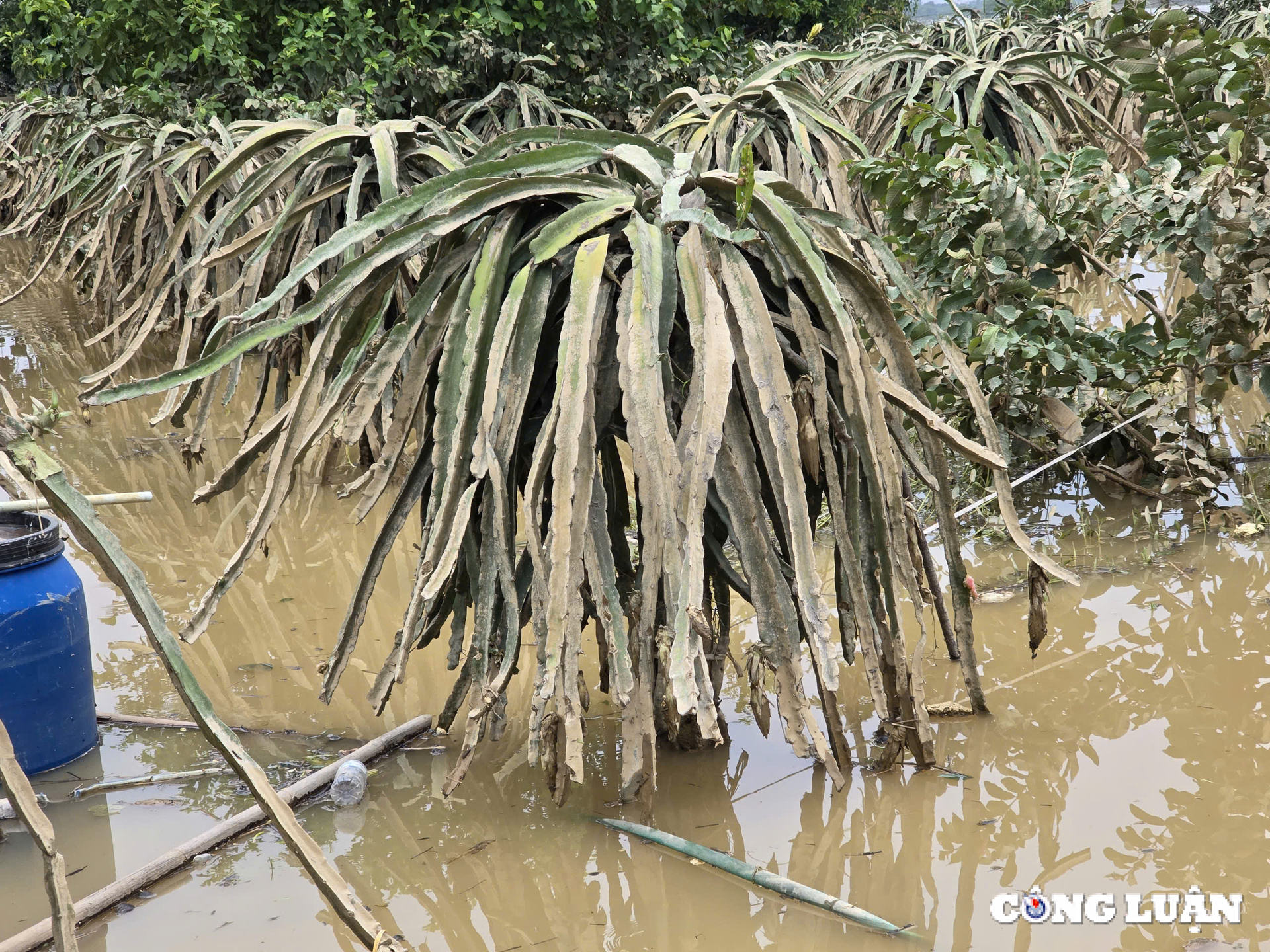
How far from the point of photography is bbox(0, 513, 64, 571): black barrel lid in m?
2.48

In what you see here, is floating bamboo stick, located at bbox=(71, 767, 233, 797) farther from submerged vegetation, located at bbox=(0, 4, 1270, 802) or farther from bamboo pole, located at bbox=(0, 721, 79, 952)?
bamboo pole, located at bbox=(0, 721, 79, 952)

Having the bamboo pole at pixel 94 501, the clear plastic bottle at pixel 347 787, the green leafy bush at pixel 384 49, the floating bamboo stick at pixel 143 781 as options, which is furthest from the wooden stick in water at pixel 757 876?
the green leafy bush at pixel 384 49

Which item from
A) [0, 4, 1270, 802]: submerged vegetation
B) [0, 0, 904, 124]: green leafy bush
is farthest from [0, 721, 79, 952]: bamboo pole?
[0, 0, 904, 124]: green leafy bush

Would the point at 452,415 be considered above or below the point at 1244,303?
above

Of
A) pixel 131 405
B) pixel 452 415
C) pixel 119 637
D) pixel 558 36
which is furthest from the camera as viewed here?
pixel 558 36

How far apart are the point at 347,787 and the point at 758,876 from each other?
873 mm

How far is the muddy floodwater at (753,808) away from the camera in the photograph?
198 centimetres

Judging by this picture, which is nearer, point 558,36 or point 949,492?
point 949,492

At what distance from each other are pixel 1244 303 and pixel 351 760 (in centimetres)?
283

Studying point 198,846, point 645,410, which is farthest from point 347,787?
point 645,410

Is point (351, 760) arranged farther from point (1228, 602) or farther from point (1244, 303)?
point (1244, 303)

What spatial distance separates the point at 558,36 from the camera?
8.34m

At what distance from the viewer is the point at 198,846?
216 centimetres

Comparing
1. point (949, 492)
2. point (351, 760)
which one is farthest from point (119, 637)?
point (949, 492)
